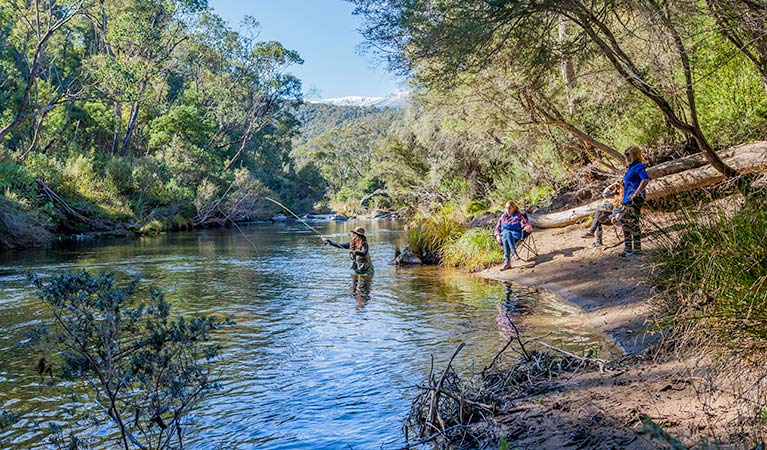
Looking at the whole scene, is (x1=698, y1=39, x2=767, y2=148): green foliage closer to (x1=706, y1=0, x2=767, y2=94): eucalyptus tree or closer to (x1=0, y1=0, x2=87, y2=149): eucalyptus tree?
(x1=706, y1=0, x2=767, y2=94): eucalyptus tree

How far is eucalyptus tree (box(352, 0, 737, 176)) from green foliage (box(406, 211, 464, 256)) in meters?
6.98

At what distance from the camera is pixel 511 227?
545 inches

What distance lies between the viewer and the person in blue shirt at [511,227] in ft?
45.1

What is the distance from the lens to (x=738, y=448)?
321 centimetres

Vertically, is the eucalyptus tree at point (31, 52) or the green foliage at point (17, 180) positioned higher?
the eucalyptus tree at point (31, 52)

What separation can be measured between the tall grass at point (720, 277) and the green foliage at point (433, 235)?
1189cm

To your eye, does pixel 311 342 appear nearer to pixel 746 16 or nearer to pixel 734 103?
pixel 746 16

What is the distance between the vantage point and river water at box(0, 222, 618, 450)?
5.29 metres

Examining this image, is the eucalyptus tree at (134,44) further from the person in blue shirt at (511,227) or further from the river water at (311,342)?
the person in blue shirt at (511,227)

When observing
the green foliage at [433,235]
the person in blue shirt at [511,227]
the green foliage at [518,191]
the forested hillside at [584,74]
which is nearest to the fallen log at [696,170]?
the forested hillside at [584,74]

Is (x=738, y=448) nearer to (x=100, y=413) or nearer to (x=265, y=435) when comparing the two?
(x=265, y=435)

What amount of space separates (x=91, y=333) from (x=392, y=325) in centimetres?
606

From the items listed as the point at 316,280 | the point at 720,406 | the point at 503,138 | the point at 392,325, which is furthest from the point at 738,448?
the point at 503,138

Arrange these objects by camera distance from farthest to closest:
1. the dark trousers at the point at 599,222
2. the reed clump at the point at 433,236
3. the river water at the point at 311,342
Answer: the reed clump at the point at 433,236
the dark trousers at the point at 599,222
the river water at the point at 311,342
